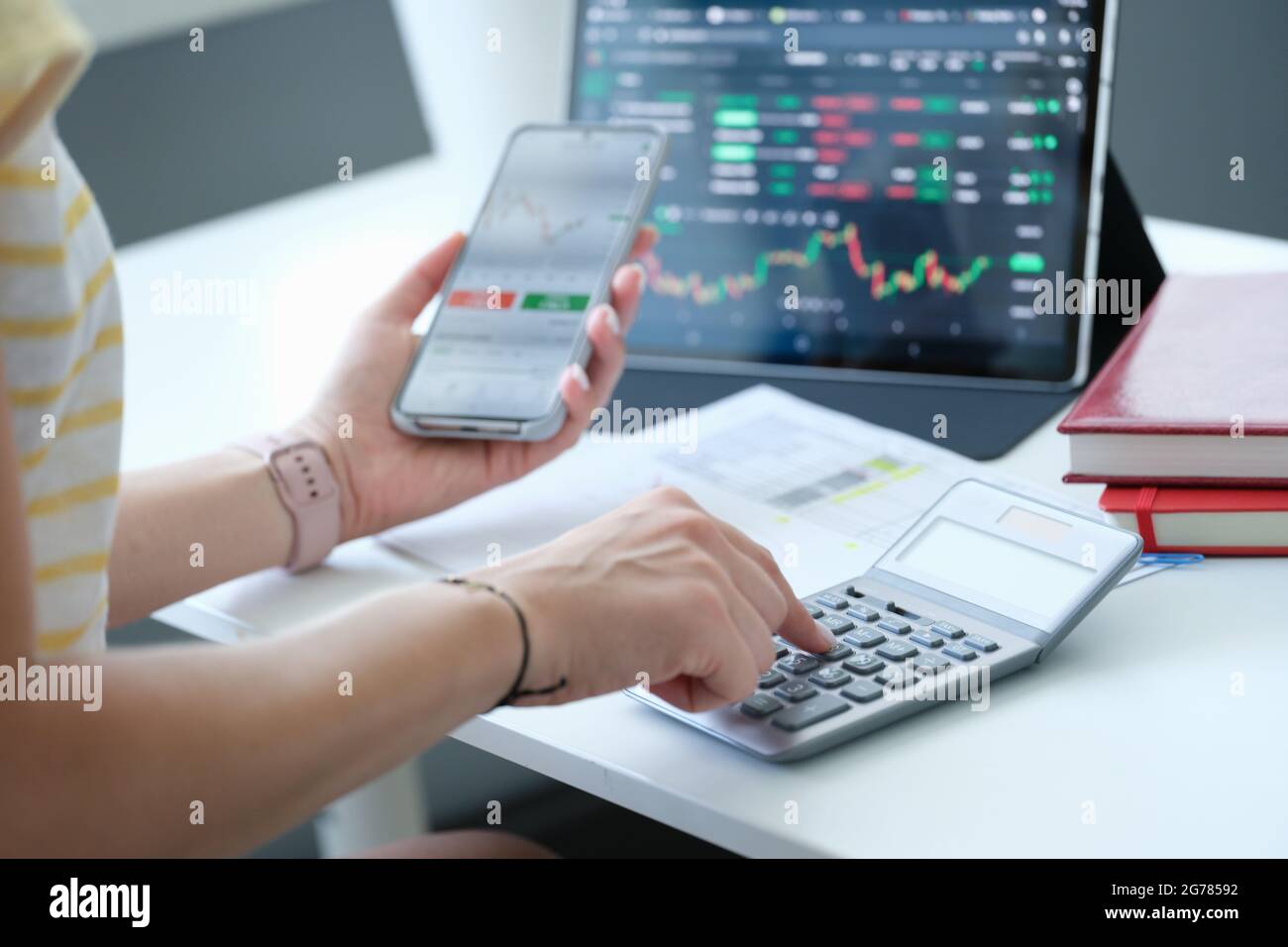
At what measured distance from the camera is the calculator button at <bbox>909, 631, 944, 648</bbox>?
636mm

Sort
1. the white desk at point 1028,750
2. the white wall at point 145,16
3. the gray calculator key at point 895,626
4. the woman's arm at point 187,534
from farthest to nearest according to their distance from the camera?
the white wall at point 145,16
the woman's arm at point 187,534
the gray calculator key at point 895,626
the white desk at point 1028,750

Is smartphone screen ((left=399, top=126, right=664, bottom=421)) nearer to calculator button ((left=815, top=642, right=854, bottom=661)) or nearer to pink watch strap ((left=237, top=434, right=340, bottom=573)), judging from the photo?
pink watch strap ((left=237, top=434, right=340, bottom=573))

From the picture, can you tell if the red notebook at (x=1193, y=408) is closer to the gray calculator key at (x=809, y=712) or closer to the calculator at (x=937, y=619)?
the calculator at (x=937, y=619)

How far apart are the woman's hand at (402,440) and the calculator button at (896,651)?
0.26 m

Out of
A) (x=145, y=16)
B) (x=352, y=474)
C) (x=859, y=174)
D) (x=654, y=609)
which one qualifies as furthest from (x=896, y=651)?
(x=145, y=16)

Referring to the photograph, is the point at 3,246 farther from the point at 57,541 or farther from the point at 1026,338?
the point at 1026,338

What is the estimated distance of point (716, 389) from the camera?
100 centimetres

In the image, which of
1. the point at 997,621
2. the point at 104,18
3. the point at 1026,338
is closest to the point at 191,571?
the point at 997,621

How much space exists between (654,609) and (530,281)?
35cm

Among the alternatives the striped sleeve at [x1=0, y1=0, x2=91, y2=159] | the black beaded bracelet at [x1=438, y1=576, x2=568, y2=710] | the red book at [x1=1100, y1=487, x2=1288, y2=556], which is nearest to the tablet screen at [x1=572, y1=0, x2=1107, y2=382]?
the red book at [x1=1100, y1=487, x2=1288, y2=556]

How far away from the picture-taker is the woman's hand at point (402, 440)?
2.69ft

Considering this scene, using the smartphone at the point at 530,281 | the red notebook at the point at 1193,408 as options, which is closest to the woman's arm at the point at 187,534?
the smartphone at the point at 530,281

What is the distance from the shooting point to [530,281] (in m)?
0.88

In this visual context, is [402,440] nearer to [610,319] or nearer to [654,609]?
[610,319]
